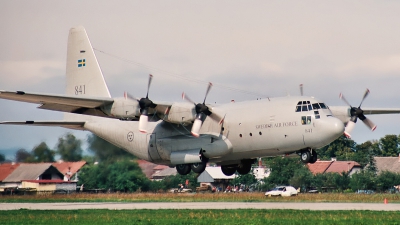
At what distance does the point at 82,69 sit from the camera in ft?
144

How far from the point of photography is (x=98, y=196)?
143ft

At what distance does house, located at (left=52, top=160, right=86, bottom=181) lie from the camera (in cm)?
4357

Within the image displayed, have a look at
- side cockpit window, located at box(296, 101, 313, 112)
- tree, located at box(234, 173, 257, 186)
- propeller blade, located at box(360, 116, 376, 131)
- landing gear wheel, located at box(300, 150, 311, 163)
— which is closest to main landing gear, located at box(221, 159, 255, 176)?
landing gear wheel, located at box(300, 150, 311, 163)

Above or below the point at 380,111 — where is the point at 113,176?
below

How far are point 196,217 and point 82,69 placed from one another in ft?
62.2

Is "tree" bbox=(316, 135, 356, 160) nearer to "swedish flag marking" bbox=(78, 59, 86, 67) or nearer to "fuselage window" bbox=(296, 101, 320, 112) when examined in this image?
"swedish flag marking" bbox=(78, 59, 86, 67)

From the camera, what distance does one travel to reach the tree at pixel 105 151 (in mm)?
42219

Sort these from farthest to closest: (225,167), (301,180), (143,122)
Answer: (301,180), (225,167), (143,122)

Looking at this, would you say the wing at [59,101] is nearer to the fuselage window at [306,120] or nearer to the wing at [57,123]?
the wing at [57,123]

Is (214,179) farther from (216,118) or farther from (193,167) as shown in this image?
(216,118)

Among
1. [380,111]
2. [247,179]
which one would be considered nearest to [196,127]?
[380,111]

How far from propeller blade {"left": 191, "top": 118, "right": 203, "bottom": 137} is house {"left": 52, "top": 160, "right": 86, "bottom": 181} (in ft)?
29.0

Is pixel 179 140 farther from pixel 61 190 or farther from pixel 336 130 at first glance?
pixel 61 190

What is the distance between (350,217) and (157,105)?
13747 mm
